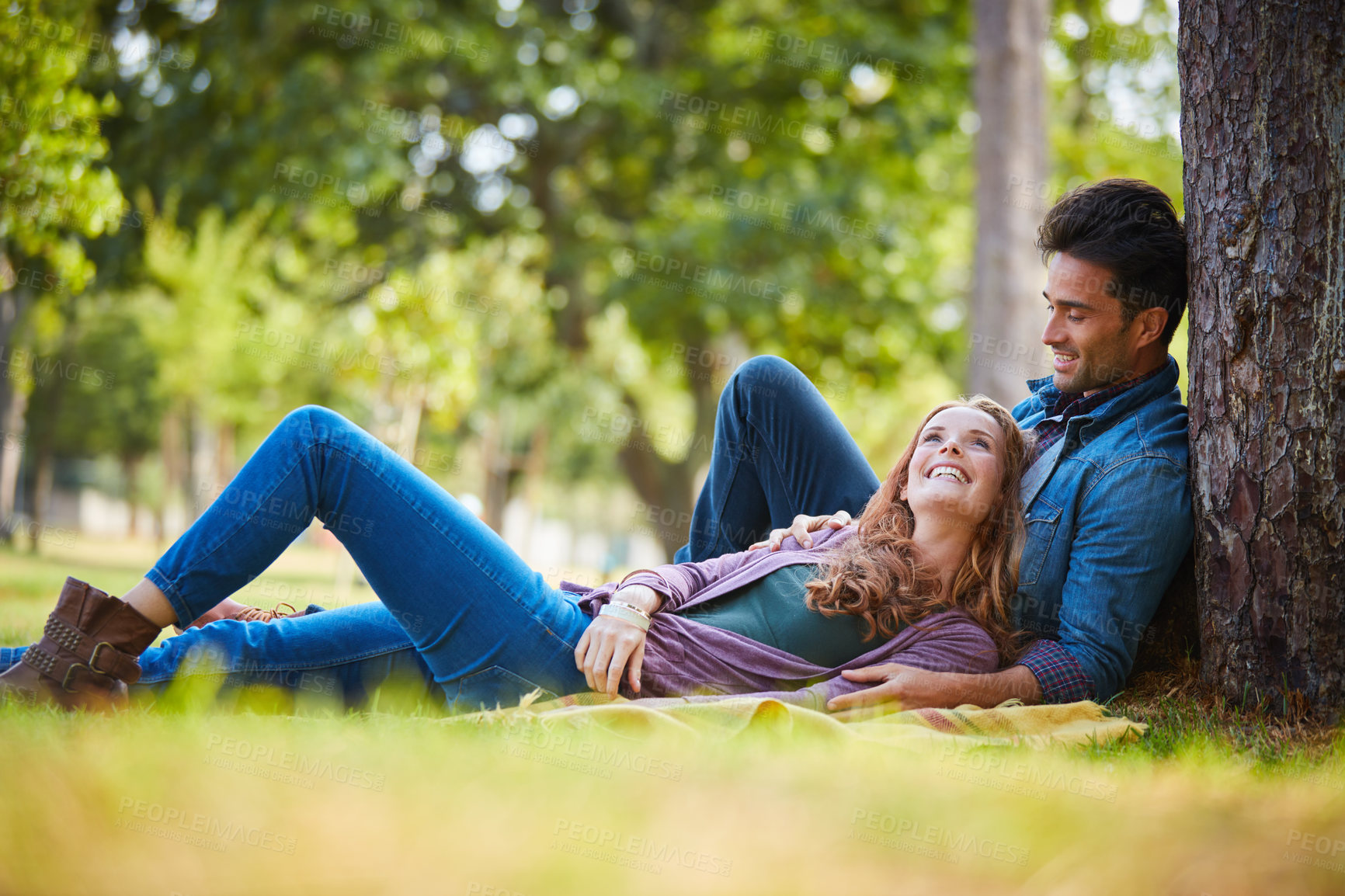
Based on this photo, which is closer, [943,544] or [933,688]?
[933,688]

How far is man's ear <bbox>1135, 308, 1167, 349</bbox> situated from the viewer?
3.37 metres

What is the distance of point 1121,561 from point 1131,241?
3.48 ft

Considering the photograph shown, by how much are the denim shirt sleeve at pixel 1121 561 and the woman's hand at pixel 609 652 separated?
1.21 m

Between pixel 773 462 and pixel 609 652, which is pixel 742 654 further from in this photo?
pixel 773 462

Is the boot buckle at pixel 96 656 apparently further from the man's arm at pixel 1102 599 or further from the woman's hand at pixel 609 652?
the man's arm at pixel 1102 599

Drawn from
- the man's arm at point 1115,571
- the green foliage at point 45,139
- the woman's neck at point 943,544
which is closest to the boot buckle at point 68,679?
the woman's neck at point 943,544

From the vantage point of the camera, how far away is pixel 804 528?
3.34 meters

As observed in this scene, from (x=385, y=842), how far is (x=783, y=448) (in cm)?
242

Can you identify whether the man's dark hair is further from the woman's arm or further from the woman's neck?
the woman's arm

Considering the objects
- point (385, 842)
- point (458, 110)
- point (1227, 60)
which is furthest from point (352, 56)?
point (385, 842)

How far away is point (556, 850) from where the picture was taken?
1721 mm

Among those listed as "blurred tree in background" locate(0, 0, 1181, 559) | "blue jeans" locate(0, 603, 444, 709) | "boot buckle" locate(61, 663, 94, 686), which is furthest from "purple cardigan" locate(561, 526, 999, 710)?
"blurred tree in background" locate(0, 0, 1181, 559)

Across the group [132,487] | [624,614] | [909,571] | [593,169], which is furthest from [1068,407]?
[132,487]

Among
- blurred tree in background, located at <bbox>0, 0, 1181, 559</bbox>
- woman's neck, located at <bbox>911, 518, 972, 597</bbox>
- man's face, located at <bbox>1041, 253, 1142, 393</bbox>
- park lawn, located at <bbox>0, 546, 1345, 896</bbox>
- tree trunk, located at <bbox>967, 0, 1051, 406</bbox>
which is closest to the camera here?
park lawn, located at <bbox>0, 546, 1345, 896</bbox>
